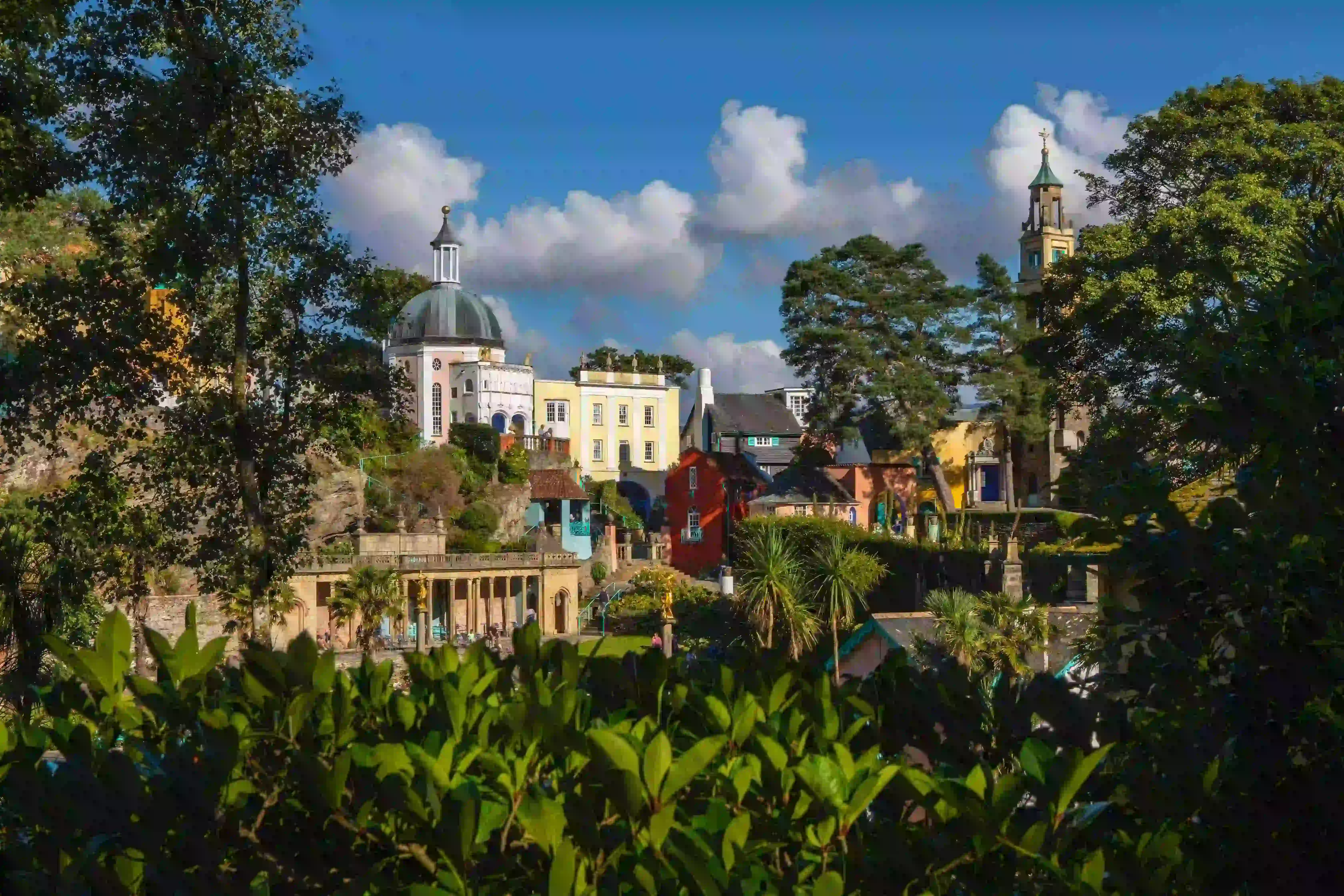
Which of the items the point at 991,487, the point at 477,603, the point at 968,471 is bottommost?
the point at 477,603

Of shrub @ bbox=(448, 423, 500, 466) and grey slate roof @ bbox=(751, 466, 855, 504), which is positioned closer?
grey slate roof @ bbox=(751, 466, 855, 504)

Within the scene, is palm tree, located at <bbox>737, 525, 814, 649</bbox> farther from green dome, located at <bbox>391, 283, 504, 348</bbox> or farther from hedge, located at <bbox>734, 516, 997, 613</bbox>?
green dome, located at <bbox>391, 283, 504, 348</bbox>

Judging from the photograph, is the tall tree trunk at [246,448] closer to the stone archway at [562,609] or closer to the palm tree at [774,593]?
the palm tree at [774,593]

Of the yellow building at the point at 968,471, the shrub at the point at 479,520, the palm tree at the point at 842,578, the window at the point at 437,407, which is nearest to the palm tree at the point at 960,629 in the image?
the palm tree at the point at 842,578

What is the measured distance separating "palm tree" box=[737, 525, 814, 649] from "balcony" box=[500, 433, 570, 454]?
22001 millimetres

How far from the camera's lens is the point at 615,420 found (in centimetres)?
8438

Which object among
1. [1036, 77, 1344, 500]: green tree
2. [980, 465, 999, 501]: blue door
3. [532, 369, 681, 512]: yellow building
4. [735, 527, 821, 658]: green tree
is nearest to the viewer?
[1036, 77, 1344, 500]: green tree

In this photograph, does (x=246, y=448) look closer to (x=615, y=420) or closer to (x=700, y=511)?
(x=700, y=511)

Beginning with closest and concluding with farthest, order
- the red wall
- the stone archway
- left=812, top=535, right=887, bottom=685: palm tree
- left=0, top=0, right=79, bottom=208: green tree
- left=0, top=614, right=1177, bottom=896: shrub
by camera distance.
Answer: left=0, top=614, right=1177, bottom=896: shrub
left=0, top=0, right=79, bottom=208: green tree
left=812, top=535, right=887, bottom=685: palm tree
the stone archway
the red wall

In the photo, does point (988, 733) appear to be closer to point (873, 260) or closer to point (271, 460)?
point (271, 460)

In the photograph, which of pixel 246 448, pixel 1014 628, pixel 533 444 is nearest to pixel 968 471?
pixel 533 444

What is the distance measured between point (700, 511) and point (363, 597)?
23.1 meters

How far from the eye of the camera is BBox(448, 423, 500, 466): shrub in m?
55.2

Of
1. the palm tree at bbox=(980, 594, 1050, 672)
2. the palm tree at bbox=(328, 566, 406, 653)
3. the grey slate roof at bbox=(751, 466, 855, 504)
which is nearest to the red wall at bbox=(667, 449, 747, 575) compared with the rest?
the grey slate roof at bbox=(751, 466, 855, 504)
